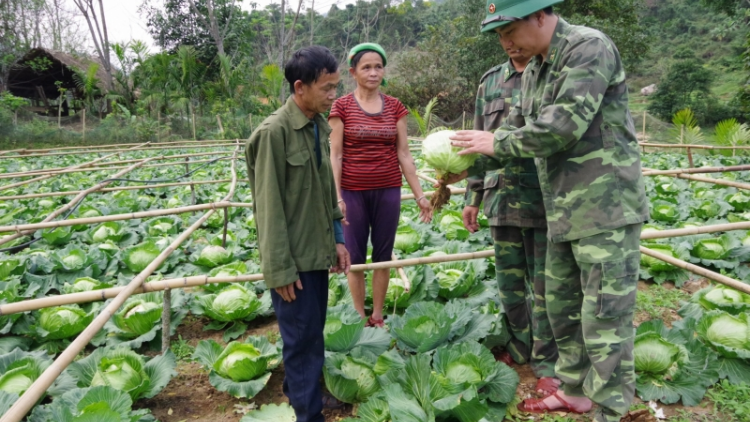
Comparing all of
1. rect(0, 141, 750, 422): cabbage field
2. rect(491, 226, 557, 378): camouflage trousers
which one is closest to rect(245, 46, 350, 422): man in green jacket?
rect(0, 141, 750, 422): cabbage field

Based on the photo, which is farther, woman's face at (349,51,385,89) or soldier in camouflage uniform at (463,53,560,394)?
woman's face at (349,51,385,89)

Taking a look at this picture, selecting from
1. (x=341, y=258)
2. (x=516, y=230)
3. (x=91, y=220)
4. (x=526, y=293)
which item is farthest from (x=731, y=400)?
(x=91, y=220)

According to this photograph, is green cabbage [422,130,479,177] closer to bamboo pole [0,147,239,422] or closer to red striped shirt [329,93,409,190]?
red striped shirt [329,93,409,190]

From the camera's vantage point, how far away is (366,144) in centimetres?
310

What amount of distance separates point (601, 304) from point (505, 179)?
885 millimetres

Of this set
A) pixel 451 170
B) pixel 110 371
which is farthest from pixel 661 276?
pixel 110 371

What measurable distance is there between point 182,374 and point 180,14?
85.2 ft

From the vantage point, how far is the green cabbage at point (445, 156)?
237 centimetres

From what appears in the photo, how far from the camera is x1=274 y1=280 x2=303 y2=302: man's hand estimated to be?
203cm

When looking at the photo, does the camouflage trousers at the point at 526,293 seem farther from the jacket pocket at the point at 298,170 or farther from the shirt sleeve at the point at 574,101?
the jacket pocket at the point at 298,170

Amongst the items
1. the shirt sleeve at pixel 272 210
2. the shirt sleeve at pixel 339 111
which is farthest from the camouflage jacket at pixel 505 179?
the shirt sleeve at pixel 272 210

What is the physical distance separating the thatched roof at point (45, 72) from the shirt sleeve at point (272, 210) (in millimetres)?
24387

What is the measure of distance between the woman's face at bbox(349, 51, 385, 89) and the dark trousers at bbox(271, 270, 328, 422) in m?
1.27

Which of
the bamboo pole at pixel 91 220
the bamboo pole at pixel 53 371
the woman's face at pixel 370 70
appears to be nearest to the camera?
the bamboo pole at pixel 53 371
